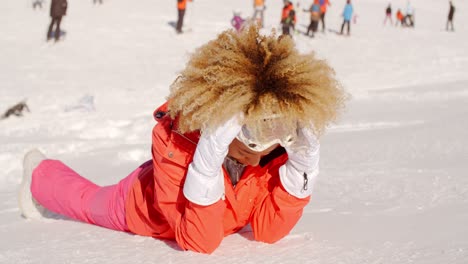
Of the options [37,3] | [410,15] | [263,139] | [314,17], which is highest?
[263,139]

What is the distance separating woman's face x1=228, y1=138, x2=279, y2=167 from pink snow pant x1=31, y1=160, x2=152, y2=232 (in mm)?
617

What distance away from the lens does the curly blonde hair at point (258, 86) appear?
1.78 meters

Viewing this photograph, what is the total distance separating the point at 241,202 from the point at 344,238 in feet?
1.31

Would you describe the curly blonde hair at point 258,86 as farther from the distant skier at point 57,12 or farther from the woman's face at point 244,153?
the distant skier at point 57,12

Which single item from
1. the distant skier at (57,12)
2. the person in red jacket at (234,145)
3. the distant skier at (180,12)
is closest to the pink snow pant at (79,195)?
the person in red jacket at (234,145)

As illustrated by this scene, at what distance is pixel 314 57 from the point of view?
6.20 feet

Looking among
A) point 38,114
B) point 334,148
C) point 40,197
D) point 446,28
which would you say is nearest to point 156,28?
point 38,114

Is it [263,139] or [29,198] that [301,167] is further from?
[29,198]

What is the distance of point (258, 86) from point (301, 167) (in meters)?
0.42

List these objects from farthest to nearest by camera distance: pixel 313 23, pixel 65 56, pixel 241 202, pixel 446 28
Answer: pixel 446 28, pixel 313 23, pixel 65 56, pixel 241 202

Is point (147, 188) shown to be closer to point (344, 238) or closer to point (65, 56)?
point (344, 238)

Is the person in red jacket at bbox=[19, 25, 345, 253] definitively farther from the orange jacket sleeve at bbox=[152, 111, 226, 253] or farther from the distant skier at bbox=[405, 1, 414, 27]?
the distant skier at bbox=[405, 1, 414, 27]

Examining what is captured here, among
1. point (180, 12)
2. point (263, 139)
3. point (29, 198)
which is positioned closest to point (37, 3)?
point (180, 12)

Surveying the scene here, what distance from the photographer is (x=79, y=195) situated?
110 inches
